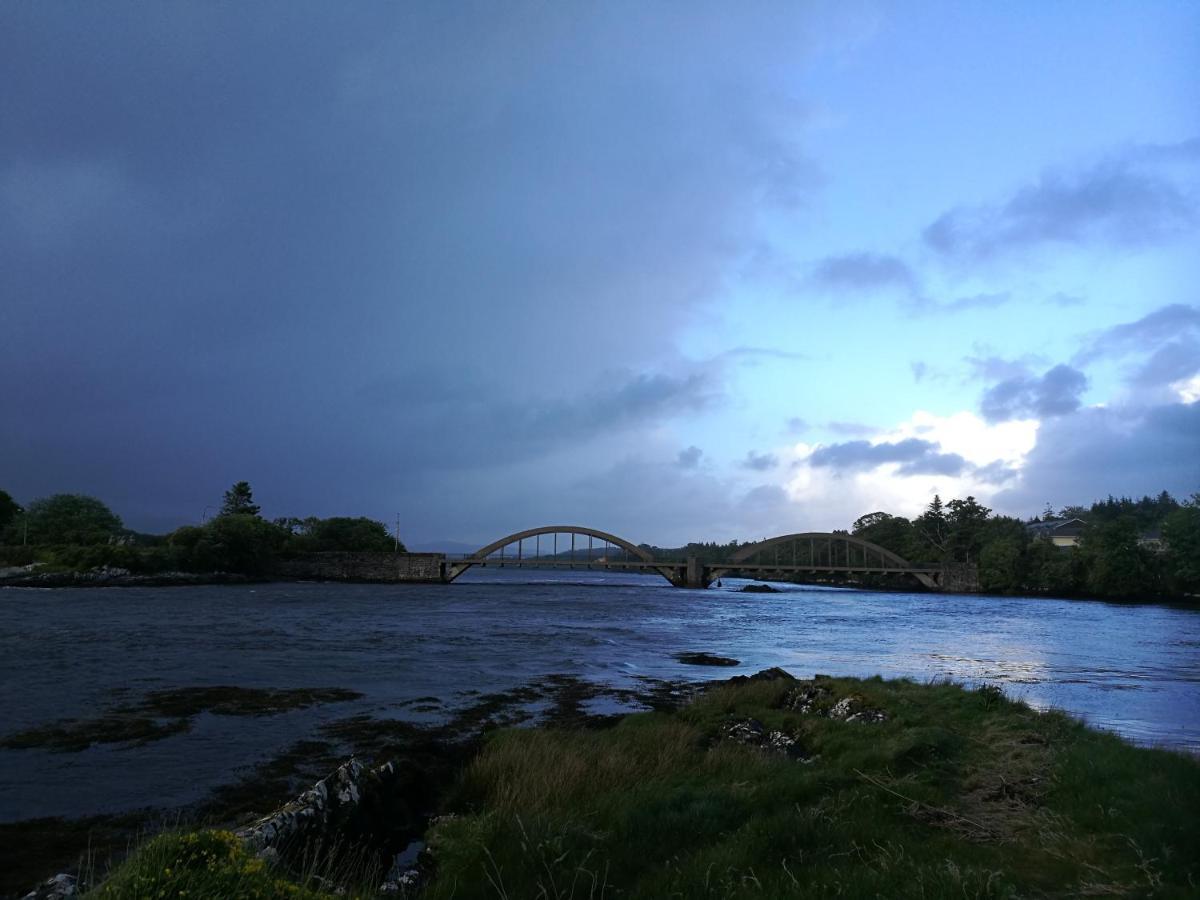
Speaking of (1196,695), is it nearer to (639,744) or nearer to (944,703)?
(944,703)

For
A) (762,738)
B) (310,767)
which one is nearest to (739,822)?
(762,738)

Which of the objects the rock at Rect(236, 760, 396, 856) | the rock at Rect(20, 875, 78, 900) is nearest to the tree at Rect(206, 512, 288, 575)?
the rock at Rect(236, 760, 396, 856)

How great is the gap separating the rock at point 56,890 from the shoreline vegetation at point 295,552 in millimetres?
93110

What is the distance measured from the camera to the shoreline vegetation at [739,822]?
5222 millimetres

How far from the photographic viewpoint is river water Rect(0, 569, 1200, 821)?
12.5 meters

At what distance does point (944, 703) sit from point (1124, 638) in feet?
119

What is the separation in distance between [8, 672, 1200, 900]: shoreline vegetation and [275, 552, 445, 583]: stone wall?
12382 cm

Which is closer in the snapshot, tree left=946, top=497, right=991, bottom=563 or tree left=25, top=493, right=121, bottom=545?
tree left=25, top=493, right=121, bottom=545

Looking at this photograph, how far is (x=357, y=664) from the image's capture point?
25531mm

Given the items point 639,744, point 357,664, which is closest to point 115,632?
point 357,664

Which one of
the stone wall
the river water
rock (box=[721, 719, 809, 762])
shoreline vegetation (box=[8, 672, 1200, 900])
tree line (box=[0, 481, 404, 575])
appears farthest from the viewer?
the stone wall

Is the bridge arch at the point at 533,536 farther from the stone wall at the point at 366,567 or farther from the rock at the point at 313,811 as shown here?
the rock at the point at 313,811

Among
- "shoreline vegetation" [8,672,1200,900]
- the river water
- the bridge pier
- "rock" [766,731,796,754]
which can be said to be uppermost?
"shoreline vegetation" [8,672,1200,900]

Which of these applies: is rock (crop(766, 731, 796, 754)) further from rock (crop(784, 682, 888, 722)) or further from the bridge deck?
the bridge deck
